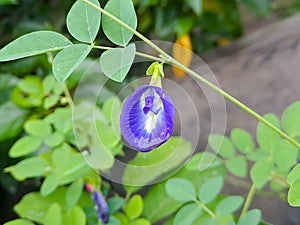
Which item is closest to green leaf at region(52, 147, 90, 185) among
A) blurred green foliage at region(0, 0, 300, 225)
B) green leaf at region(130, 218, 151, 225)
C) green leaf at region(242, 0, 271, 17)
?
blurred green foliage at region(0, 0, 300, 225)

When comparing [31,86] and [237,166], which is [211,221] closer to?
[237,166]

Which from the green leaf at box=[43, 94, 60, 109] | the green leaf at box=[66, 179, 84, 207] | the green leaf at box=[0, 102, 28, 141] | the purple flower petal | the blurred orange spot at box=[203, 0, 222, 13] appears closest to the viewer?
→ the purple flower petal

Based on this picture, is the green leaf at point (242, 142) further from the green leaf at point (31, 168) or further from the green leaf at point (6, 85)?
the green leaf at point (6, 85)

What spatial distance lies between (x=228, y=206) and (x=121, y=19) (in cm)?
34

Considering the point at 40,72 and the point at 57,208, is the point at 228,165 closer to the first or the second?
the point at 57,208

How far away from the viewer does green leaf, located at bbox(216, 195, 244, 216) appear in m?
0.83

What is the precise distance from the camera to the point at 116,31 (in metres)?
0.63

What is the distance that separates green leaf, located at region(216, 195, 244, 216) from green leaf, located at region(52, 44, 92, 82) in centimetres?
34

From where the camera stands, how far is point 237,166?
36.5 inches

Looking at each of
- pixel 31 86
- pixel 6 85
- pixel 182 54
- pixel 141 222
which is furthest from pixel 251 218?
pixel 182 54

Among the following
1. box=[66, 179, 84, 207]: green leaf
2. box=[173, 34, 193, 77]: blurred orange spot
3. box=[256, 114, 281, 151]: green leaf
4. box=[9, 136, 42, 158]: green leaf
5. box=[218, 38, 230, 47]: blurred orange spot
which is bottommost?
box=[218, 38, 230, 47]: blurred orange spot

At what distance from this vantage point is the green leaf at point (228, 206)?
0.83 metres

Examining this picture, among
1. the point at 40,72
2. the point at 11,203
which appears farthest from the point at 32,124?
the point at 11,203

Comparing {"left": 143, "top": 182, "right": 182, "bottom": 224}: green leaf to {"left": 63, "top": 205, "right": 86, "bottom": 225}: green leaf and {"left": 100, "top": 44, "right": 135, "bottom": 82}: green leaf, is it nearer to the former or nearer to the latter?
{"left": 63, "top": 205, "right": 86, "bottom": 225}: green leaf
